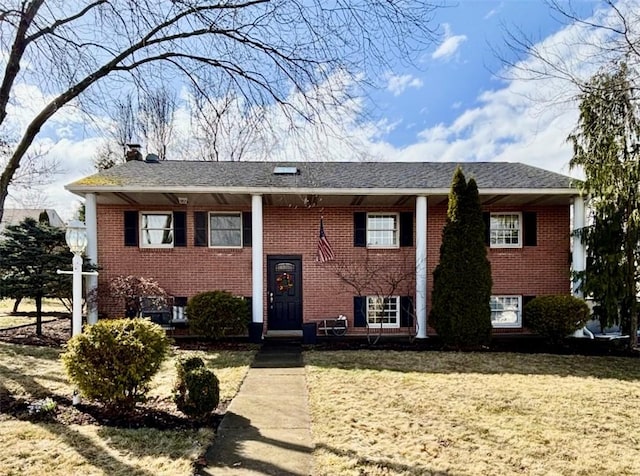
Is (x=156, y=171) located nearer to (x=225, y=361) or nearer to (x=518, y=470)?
(x=225, y=361)

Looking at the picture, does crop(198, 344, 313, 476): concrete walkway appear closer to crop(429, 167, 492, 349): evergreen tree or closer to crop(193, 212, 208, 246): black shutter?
crop(429, 167, 492, 349): evergreen tree

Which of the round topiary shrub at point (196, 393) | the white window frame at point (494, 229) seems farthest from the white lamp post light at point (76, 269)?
the white window frame at point (494, 229)

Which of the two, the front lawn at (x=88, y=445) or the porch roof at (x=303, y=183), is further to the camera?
the porch roof at (x=303, y=183)

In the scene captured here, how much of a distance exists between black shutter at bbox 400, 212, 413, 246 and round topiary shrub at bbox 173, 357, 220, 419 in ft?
26.1

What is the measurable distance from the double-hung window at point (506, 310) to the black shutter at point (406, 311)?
254cm

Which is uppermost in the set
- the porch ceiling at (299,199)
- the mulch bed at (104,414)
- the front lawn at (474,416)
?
the porch ceiling at (299,199)

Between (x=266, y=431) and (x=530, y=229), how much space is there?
10.3 meters

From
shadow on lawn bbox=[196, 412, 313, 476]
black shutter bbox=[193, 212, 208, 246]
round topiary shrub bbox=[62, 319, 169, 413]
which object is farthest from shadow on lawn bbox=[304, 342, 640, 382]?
black shutter bbox=[193, 212, 208, 246]

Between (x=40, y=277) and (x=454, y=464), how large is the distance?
31.7 ft

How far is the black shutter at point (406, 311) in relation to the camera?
11.7 metres

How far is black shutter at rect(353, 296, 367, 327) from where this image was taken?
11742 millimetres

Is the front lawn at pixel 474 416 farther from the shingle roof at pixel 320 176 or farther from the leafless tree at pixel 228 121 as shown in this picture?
the shingle roof at pixel 320 176

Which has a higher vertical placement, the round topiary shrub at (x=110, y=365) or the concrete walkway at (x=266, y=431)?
the round topiary shrub at (x=110, y=365)

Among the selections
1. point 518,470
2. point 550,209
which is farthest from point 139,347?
point 550,209
